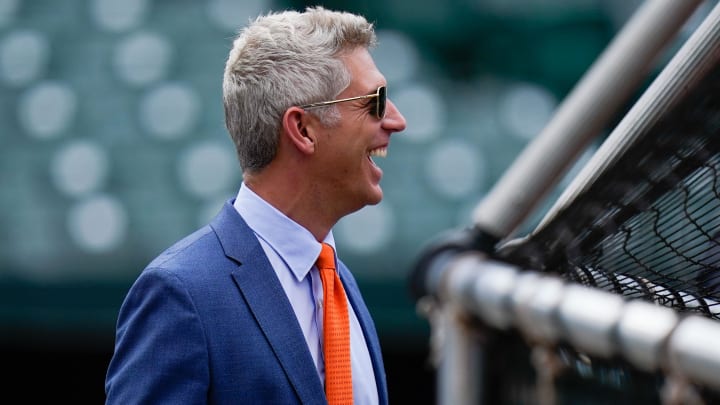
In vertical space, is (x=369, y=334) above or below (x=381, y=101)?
below

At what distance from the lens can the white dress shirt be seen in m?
1.69

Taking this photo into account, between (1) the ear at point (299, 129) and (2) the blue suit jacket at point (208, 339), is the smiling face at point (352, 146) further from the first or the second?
(2) the blue suit jacket at point (208, 339)

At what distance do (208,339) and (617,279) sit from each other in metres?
0.50

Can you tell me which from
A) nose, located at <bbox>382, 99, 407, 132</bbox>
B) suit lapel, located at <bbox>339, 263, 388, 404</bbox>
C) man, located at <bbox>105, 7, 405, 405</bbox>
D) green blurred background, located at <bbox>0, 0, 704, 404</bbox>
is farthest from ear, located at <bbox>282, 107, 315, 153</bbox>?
green blurred background, located at <bbox>0, 0, 704, 404</bbox>

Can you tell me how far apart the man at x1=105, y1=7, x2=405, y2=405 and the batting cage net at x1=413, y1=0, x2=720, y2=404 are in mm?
160

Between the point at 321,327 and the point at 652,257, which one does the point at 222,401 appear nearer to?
the point at 321,327

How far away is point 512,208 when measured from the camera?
1.85 meters

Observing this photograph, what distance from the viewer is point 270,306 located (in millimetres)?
1630

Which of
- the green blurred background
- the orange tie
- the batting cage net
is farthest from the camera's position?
the green blurred background

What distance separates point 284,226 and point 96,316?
7534 millimetres

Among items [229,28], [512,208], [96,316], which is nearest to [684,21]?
[512,208]

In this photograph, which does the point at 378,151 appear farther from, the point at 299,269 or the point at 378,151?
the point at 299,269

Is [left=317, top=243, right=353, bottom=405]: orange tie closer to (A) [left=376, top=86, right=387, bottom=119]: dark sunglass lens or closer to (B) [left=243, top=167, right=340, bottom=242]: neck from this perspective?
(B) [left=243, top=167, right=340, bottom=242]: neck

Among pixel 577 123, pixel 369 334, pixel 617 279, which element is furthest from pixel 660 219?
pixel 369 334
